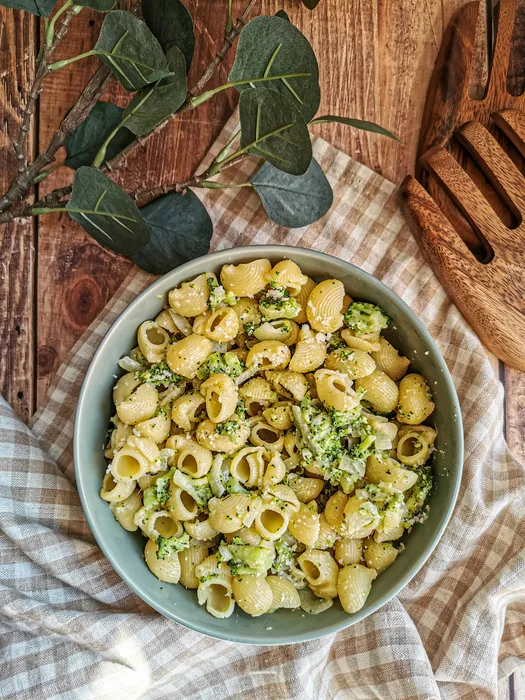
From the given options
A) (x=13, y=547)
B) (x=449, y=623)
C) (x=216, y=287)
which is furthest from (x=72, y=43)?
(x=449, y=623)

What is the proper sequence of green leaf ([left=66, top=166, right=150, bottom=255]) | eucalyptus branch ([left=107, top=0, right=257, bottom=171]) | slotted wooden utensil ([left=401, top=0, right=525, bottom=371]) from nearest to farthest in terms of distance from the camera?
green leaf ([left=66, top=166, right=150, bottom=255]) < eucalyptus branch ([left=107, top=0, right=257, bottom=171]) < slotted wooden utensil ([left=401, top=0, right=525, bottom=371])

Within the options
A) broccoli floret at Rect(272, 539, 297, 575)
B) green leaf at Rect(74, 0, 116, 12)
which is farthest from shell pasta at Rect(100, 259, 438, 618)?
green leaf at Rect(74, 0, 116, 12)

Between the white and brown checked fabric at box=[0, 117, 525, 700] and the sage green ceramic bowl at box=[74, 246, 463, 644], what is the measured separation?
13 cm

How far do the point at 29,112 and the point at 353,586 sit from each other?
1.06 m

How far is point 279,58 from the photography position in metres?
1.21

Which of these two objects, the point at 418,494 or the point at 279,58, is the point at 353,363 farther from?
the point at 279,58

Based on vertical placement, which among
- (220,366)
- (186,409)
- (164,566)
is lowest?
(164,566)

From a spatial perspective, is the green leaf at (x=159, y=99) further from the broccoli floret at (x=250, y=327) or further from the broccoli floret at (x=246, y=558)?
the broccoli floret at (x=246, y=558)

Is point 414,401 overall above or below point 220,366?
above

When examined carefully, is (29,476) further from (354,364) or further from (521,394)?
(521,394)

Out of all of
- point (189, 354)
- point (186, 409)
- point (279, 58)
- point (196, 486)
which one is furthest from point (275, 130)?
point (196, 486)

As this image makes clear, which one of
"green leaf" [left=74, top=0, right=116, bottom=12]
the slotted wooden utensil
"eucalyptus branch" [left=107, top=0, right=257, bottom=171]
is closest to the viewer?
"green leaf" [left=74, top=0, right=116, bottom=12]

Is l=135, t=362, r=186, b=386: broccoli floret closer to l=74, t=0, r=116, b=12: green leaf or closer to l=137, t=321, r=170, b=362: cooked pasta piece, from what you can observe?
l=137, t=321, r=170, b=362: cooked pasta piece

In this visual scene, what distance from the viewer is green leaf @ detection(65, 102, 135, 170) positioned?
143cm
